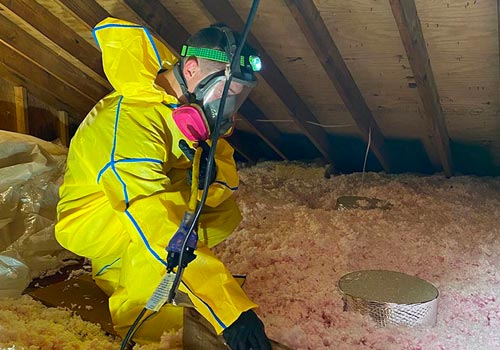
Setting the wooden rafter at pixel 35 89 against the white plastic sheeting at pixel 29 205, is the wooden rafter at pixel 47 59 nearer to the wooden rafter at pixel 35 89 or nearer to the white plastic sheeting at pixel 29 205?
the wooden rafter at pixel 35 89

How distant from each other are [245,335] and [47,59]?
6.86 ft

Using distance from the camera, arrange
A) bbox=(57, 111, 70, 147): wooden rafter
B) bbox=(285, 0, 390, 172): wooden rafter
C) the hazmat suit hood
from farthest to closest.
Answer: bbox=(57, 111, 70, 147): wooden rafter < bbox=(285, 0, 390, 172): wooden rafter < the hazmat suit hood

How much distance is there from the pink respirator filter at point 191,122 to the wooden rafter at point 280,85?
2.34ft

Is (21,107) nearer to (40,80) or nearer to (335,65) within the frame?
(40,80)

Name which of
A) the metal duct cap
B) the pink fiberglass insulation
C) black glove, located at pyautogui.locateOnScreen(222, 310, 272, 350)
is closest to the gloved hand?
black glove, located at pyautogui.locateOnScreen(222, 310, 272, 350)

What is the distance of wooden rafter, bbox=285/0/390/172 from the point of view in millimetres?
1786

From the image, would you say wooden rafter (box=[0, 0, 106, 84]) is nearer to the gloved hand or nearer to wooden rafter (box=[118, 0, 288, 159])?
wooden rafter (box=[118, 0, 288, 159])

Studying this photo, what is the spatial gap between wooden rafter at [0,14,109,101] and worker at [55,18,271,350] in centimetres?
126

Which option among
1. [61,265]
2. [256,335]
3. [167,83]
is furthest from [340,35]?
[61,265]

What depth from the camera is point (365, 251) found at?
1962 millimetres

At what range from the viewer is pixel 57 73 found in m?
2.76

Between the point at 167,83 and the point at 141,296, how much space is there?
62cm

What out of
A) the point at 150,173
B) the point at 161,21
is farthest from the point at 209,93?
the point at 161,21

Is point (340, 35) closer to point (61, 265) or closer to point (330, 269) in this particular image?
point (330, 269)
